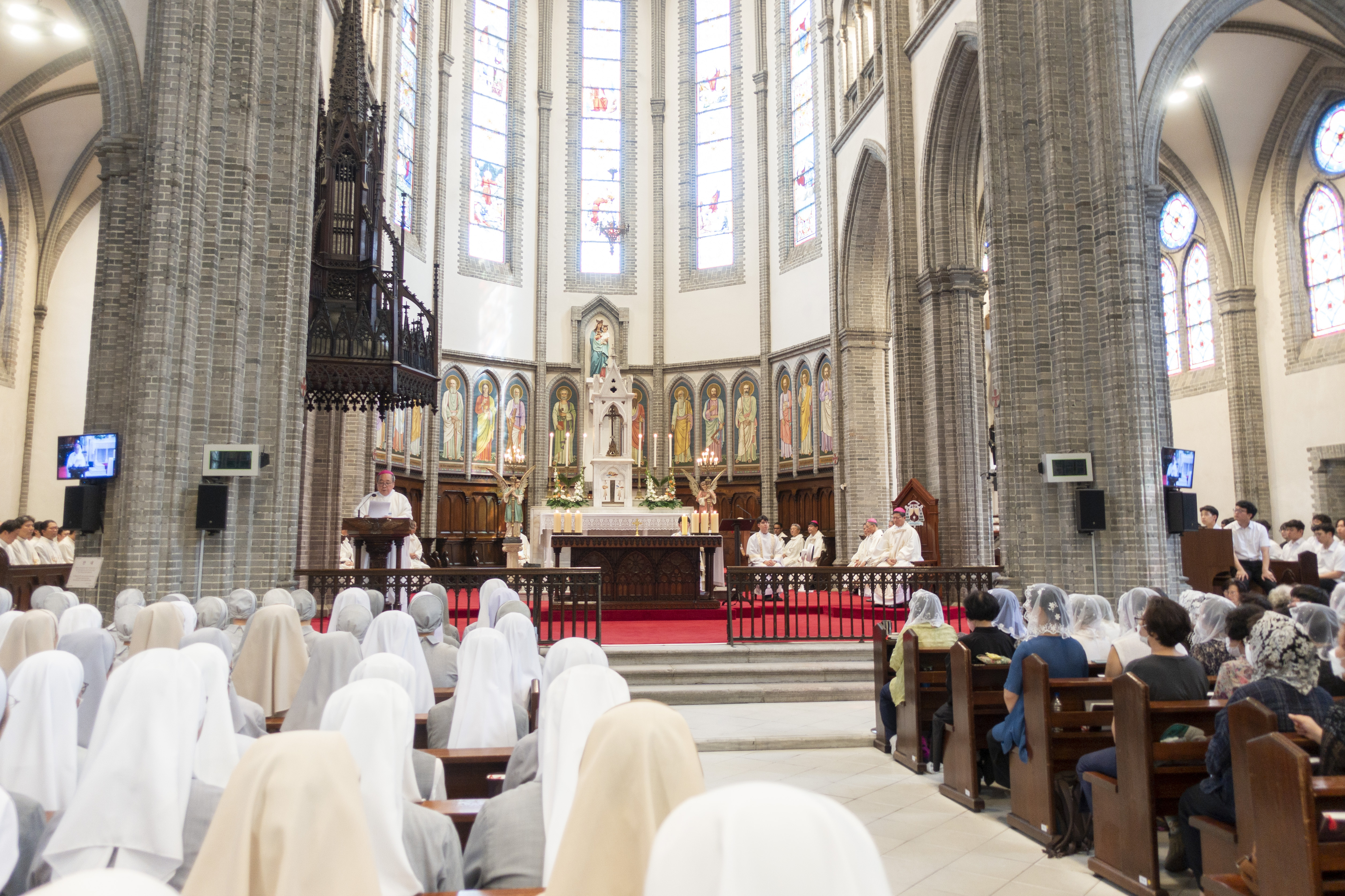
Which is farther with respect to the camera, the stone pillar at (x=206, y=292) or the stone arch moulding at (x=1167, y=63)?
the stone arch moulding at (x=1167, y=63)

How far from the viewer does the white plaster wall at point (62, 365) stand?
17.5 meters

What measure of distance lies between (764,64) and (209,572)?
2072cm

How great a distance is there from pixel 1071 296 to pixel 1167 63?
3055 mm

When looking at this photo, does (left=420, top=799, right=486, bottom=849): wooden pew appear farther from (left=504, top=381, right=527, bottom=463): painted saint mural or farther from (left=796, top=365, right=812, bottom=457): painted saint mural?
(left=504, top=381, right=527, bottom=463): painted saint mural

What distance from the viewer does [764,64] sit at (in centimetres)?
2519

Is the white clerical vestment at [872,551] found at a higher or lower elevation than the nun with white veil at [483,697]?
higher

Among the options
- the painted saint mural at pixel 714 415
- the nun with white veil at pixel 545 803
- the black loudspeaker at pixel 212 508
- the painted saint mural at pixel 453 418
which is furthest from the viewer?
the painted saint mural at pixel 714 415

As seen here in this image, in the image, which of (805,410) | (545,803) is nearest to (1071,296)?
(545,803)

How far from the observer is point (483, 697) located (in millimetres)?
4551

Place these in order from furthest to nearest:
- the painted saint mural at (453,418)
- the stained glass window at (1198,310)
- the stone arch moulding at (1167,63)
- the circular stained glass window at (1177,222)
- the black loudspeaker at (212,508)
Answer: the painted saint mural at (453,418)
the circular stained glass window at (1177,222)
the stained glass window at (1198,310)
the stone arch moulding at (1167,63)
the black loudspeaker at (212,508)

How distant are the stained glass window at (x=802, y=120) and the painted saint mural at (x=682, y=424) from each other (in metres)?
5.13

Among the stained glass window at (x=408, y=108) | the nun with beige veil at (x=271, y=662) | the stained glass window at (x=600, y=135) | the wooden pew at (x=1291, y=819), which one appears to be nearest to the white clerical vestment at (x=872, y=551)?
the nun with beige veil at (x=271, y=662)

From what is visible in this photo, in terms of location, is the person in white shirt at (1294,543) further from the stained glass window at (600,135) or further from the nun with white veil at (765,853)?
the stained glass window at (600,135)

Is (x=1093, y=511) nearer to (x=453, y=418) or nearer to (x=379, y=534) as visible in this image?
(x=379, y=534)
